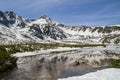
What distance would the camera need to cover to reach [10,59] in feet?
209

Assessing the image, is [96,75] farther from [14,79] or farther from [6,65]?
[6,65]

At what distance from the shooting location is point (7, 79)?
146 ft

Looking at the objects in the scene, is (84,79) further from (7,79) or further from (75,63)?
(75,63)

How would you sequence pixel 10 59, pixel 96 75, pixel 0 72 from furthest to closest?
pixel 10 59 → pixel 0 72 → pixel 96 75

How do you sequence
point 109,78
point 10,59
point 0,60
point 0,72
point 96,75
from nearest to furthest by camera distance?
point 109,78 < point 96,75 < point 0,72 < point 0,60 < point 10,59

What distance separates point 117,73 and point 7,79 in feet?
71.7

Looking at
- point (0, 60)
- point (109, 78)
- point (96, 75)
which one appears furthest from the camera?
point (0, 60)

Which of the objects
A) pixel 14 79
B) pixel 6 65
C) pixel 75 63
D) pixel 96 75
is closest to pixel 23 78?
pixel 14 79

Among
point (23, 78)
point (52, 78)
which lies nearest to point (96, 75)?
point (52, 78)

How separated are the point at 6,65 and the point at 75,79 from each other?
1188 inches

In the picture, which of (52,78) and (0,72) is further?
(0,72)

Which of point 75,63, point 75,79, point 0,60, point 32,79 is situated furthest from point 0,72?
point 75,79

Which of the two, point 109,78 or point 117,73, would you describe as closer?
point 109,78

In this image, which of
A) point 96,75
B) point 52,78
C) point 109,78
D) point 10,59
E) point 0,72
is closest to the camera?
point 109,78
